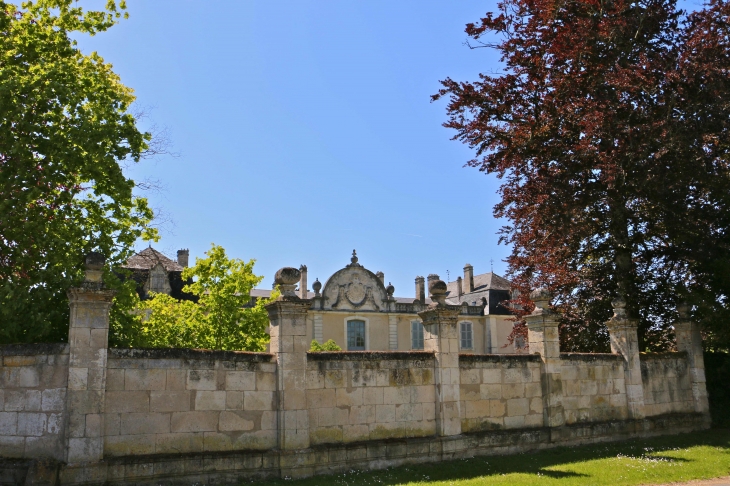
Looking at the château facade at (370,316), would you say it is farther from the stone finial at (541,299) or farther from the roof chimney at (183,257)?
the stone finial at (541,299)

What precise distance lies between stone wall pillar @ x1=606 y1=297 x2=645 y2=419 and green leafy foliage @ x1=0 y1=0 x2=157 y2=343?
11261 mm

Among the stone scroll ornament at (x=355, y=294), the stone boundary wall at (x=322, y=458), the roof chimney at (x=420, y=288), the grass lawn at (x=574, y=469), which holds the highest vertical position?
the roof chimney at (x=420, y=288)

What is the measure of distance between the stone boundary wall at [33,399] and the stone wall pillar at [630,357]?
478 inches

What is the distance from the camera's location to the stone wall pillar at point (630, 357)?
14.8 m

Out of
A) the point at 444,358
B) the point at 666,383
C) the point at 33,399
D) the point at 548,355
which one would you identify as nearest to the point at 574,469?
the point at 548,355

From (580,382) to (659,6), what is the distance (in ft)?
33.4

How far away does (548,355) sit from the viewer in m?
13.4

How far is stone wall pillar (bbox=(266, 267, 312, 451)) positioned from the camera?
1018 cm

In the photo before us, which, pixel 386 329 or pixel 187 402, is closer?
pixel 187 402

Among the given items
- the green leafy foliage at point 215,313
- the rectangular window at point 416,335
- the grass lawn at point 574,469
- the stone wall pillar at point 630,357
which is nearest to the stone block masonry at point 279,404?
the grass lawn at point 574,469

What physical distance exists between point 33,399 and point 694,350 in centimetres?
1529

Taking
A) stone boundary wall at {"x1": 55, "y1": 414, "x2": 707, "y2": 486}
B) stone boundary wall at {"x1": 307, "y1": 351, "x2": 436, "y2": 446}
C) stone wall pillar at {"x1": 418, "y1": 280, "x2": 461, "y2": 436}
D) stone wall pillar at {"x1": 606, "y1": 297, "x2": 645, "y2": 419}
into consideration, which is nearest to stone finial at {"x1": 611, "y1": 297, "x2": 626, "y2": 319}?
stone wall pillar at {"x1": 606, "y1": 297, "x2": 645, "y2": 419}

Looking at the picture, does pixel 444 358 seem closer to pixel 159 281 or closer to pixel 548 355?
pixel 548 355

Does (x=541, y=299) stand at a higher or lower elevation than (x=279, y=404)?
higher
